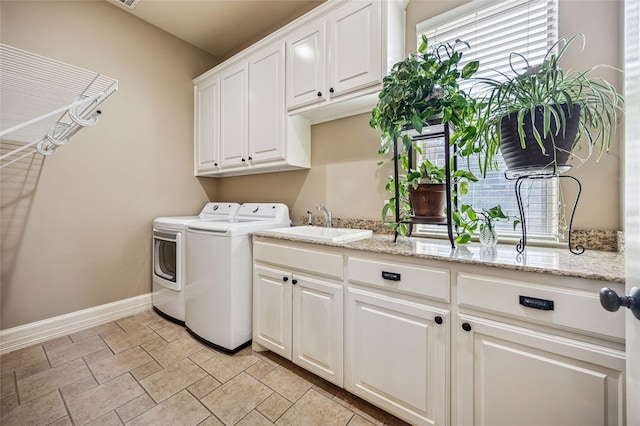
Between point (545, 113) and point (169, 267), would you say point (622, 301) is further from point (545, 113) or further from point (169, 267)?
point (169, 267)

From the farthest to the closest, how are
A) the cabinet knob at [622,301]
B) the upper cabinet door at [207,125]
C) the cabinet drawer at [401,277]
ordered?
the upper cabinet door at [207,125] → the cabinet drawer at [401,277] → the cabinet knob at [622,301]

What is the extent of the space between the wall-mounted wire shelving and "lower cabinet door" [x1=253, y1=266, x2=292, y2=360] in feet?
4.20

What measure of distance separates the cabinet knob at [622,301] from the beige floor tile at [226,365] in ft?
5.90

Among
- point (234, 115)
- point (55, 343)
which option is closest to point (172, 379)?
point (55, 343)

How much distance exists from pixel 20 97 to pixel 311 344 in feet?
7.28

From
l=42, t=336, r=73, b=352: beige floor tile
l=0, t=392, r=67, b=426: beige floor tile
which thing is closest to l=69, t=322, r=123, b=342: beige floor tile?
l=42, t=336, r=73, b=352: beige floor tile

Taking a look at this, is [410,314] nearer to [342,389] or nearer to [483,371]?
[483,371]

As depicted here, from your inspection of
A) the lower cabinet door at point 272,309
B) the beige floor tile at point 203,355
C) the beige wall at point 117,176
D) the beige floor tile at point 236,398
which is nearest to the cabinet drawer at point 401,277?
the lower cabinet door at point 272,309

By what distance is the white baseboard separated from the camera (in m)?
1.93

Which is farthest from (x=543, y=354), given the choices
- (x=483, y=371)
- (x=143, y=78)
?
(x=143, y=78)

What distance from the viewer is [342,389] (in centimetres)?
154

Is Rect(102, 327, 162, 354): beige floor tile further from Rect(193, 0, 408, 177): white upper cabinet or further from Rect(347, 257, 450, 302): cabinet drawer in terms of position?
Rect(347, 257, 450, 302): cabinet drawer

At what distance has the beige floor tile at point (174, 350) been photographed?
5.98ft

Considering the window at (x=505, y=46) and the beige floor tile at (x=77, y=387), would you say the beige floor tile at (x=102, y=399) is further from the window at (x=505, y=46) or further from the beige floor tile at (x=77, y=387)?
the window at (x=505, y=46)
